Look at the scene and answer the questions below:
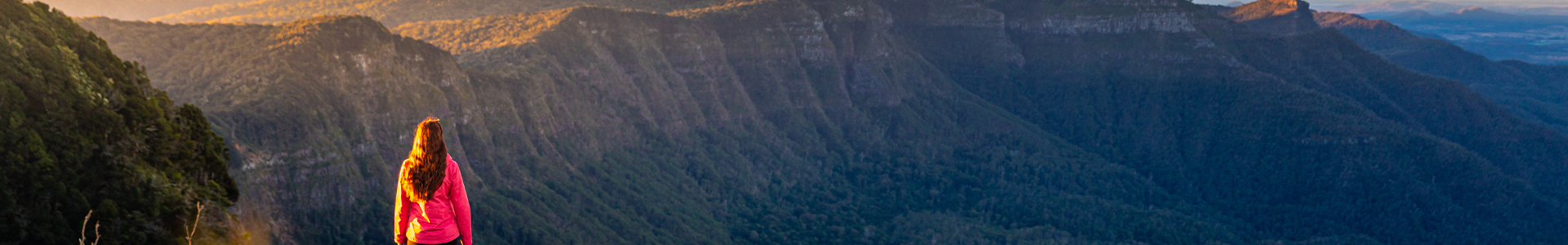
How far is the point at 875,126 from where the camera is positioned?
12712cm

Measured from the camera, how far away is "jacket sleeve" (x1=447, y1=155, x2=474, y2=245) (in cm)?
1386

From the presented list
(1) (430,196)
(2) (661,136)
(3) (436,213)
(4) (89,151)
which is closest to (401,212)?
(3) (436,213)

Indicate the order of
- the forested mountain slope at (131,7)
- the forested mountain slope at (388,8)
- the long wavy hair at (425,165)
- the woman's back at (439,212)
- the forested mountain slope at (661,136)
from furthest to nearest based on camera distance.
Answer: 1. the forested mountain slope at (388,8)
2. the forested mountain slope at (131,7)
3. the forested mountain slope at (661,136)
4. the woman's back at (439,212)
5. the long wavy hair at (425,165)

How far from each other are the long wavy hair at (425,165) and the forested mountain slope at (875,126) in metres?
40.5

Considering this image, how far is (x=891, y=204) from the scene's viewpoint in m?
104

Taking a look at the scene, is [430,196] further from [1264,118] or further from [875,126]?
[1264,118]

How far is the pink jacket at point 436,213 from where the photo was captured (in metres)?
13.8

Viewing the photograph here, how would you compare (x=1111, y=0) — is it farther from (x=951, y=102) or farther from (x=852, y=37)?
(x=852, y=37)

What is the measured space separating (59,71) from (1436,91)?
176398 mm

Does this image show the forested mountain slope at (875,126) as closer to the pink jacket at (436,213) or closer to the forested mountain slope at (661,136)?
the forested mountain slope at (661,136)

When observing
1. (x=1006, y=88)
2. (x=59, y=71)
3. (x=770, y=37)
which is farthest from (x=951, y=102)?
(x=59, y=71)

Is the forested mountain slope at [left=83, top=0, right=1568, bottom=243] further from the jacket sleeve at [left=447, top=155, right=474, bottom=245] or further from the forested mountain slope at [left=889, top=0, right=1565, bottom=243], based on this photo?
the jacket sleeve at [left=447, top=155, right=474, bottom=245]

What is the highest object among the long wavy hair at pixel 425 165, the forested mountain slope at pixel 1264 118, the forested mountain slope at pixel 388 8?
the long wavy hair at pixel 425 165

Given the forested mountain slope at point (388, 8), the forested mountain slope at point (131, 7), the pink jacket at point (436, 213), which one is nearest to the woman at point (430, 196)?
the pink jacket at point (436, 213)
